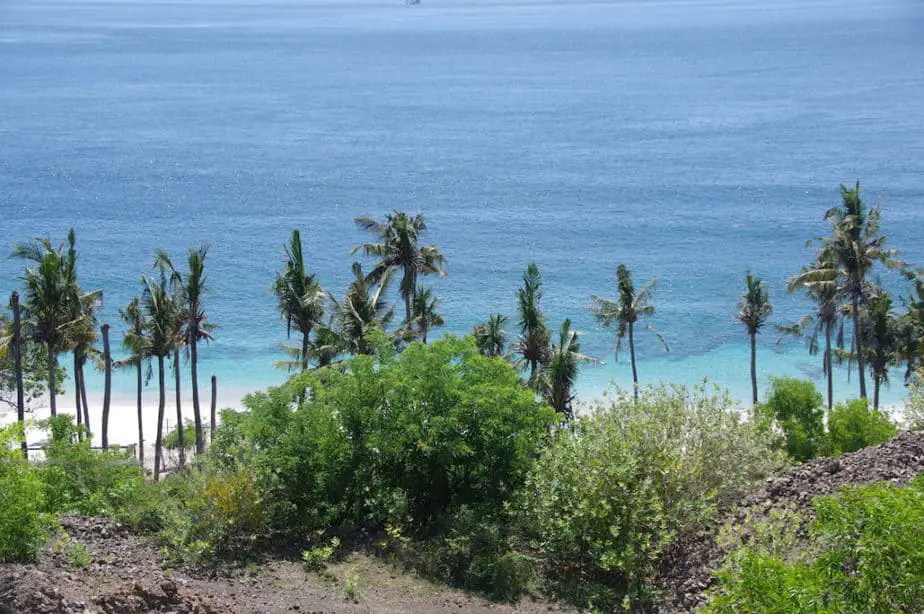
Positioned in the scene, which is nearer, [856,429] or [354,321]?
[354,321]

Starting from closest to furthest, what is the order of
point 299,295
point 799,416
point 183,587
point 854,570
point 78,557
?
point 854,570 < point 183,587 < point 78,557 < point 799,416 < point 299,295

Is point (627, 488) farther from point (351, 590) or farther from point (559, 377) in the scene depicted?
point (559, 377)

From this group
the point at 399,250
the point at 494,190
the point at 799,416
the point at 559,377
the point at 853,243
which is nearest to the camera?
the point at 799,416

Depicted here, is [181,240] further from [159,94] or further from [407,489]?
[159,94]

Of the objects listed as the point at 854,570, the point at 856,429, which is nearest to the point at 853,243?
the point at 856,429

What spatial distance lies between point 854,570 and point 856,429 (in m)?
23.1

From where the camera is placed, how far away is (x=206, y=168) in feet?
421

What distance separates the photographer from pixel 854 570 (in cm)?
1861

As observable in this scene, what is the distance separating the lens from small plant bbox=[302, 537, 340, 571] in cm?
2559

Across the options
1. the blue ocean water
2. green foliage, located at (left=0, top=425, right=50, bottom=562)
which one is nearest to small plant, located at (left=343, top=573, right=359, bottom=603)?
green foliage, located at (left=0, top=425, right=50, bottom=562)

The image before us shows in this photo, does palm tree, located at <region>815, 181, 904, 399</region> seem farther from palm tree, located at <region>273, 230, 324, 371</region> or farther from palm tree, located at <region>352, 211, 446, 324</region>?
palm tree, located at <region>273, 230, 324, 371</region>

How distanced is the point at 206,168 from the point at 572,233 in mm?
49303

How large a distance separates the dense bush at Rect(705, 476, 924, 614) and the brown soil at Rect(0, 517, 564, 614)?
24.2ft

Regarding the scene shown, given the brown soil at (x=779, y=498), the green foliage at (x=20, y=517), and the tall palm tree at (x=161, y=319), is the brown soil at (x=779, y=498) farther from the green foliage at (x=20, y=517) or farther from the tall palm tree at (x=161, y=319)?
the tall palm tree at (x=161, y=319)
